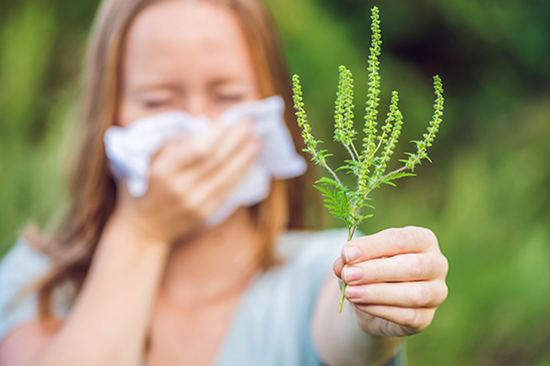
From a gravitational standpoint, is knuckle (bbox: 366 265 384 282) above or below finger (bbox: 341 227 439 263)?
below

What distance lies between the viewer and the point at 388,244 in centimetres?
71

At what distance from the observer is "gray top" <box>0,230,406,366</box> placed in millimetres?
1442

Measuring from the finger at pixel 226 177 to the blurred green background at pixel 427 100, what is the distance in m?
1.48

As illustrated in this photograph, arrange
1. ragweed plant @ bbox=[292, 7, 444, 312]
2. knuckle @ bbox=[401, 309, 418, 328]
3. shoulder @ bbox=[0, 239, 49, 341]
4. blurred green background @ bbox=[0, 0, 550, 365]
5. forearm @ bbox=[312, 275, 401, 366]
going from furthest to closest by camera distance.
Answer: blurred green background @ bbox=[0, 0, 550, 365]
shoulder @ bbox=[0, 239, 49, 341]
forearm @ bbox=[312, 275, 401, 366]
knuckle @ bbox=[401, 309, 418, 328]
ragweed plant @ bbox=[292, 7, 444, 312]

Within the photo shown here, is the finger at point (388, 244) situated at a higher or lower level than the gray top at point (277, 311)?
higher

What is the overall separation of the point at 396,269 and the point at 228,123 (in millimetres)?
867

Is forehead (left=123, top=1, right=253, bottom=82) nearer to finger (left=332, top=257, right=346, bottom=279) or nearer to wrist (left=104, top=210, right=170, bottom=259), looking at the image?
wrist (left=104, top=210, right=170, bottom=259)

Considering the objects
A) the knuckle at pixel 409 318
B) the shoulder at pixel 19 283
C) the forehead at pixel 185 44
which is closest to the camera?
the knuckle at pixel 409 318

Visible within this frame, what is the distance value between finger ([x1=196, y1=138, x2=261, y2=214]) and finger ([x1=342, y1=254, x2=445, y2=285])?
806 mm

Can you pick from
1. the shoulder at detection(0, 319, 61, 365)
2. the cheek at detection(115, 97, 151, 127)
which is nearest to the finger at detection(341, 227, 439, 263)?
the cheek at detection(115, 97, 151, 127)

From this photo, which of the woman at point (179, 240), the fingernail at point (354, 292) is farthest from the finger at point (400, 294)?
the woman at point (179, 240)

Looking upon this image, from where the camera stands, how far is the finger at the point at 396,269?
676mm

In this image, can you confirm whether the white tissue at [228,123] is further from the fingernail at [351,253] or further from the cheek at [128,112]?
the fingernail at [351,253]

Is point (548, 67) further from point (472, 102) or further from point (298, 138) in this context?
point (298, 138)
